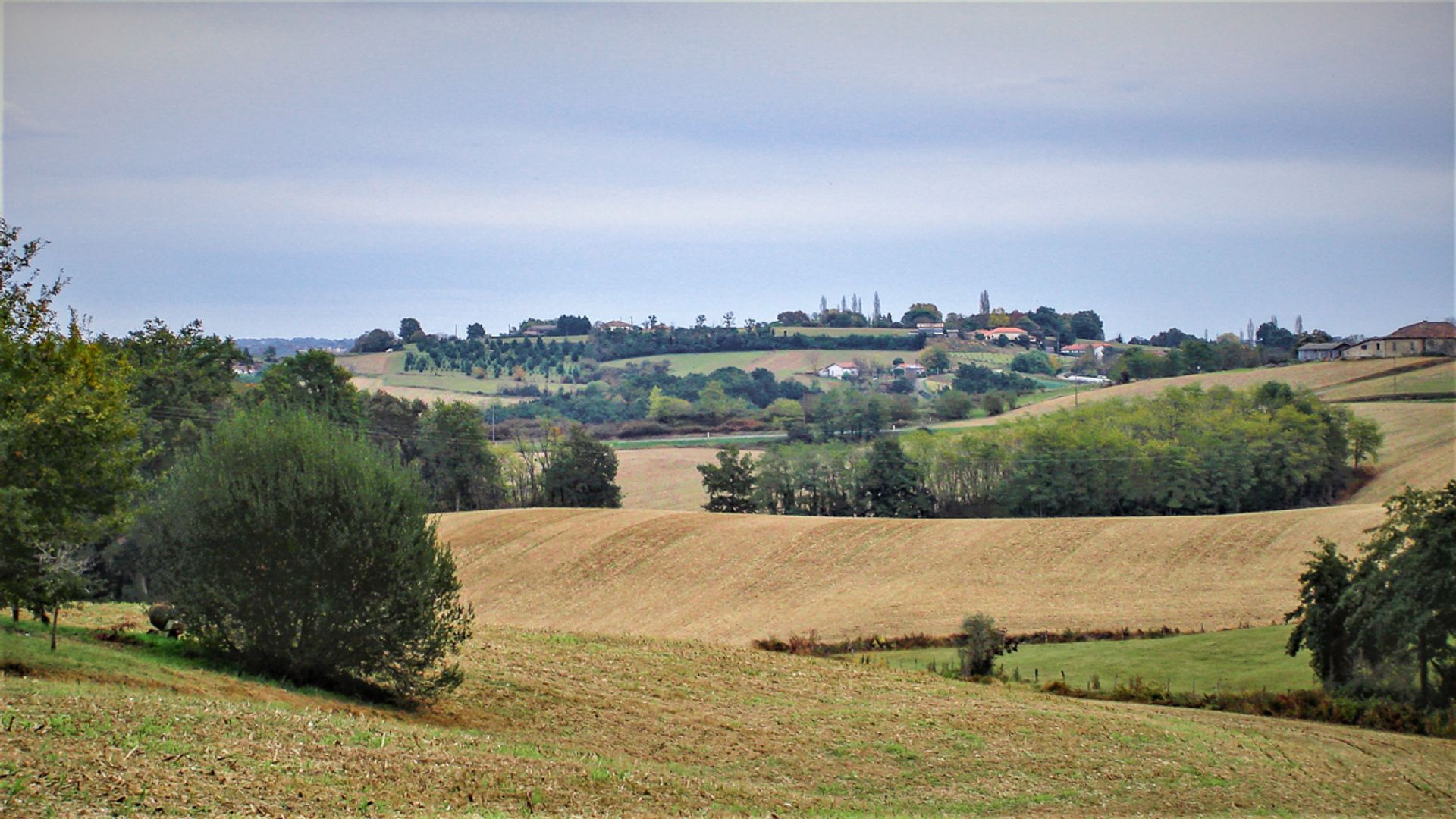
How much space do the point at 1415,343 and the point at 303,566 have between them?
376 ft

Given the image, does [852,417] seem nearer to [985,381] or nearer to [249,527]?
[985,381]

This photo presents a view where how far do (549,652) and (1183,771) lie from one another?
16.1 metres

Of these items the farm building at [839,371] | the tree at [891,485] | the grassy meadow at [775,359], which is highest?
the grassy meadow at [775,359]

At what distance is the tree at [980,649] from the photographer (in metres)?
34.9

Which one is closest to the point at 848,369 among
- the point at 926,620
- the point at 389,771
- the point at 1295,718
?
Answer: the point at 926,620

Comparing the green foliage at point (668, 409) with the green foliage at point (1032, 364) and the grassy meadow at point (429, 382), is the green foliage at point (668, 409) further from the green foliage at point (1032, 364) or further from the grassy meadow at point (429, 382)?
the green foliage at point (1032, 364)

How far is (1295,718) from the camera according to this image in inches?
1184

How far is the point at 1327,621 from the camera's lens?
109 feet

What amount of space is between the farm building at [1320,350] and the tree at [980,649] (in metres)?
108

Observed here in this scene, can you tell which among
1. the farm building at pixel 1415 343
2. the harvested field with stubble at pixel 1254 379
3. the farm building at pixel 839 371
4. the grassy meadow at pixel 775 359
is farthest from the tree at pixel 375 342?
the farm building at pixel 1415 343

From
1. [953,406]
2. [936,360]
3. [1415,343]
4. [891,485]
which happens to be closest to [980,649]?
[891,485]

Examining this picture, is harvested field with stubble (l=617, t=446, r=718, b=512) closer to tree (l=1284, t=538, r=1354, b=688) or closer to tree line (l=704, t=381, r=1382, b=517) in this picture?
tree line (l=704, t=381, r=1382, b=517)

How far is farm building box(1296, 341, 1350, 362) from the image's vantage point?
127812mm

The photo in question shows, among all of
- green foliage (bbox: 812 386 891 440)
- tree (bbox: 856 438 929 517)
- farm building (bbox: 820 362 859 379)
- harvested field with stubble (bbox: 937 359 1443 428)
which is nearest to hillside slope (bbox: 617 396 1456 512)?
harvested field with stubble (bbox: 937 359 1443 428)
